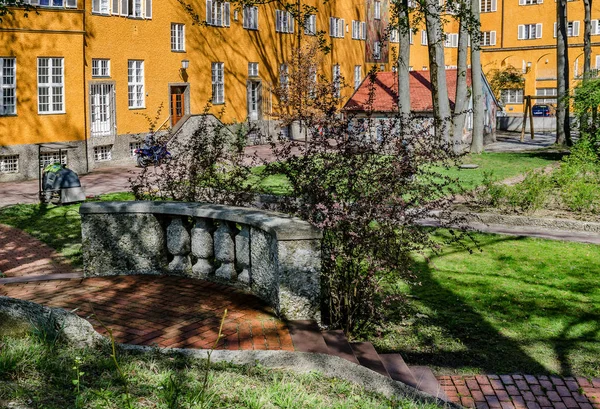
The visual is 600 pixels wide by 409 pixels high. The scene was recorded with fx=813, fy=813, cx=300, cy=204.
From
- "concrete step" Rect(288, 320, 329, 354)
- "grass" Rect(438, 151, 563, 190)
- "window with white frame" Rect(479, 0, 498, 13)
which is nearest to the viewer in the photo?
"concrete step" Rect(288, 320, 329, 354)

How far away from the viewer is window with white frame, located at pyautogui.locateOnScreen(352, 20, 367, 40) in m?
53.8

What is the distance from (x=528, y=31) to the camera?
65.8 meters

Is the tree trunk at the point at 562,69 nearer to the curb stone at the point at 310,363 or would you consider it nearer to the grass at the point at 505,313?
the grass at the point at 505,313

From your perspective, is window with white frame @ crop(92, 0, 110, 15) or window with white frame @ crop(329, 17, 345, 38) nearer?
window with white frame @ crop(92, 0, 110, 15)

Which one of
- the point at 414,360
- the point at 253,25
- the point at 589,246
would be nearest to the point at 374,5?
the point at 253,25

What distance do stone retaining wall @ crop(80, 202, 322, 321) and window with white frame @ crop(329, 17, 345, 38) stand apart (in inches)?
1676

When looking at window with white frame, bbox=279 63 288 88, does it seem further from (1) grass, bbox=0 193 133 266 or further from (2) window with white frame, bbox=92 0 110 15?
(1) grass, bbox=0 193 133 266

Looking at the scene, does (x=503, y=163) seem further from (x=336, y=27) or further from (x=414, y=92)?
(x=336, y=27)

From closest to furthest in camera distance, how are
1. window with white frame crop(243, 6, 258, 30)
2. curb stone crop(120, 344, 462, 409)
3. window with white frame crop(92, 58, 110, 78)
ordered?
1. curb stone crop(120, 344, 462, 409)
2. window with white frame crop(92, 58, 110, 78)
3. window with white frame crop(243, 6, 258, 30)

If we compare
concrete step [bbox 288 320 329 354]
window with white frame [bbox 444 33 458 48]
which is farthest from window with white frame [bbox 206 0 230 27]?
window with white frame [bbox 444 33 458 48]

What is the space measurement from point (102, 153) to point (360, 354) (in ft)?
83.8

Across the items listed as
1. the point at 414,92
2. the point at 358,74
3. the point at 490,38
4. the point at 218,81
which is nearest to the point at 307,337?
the point at 218,81

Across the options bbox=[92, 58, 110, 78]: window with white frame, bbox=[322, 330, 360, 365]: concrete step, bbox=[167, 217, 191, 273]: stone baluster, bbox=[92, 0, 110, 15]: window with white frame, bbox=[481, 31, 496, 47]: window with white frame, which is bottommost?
bbox=[322, 330, 360, 365]: concrete step

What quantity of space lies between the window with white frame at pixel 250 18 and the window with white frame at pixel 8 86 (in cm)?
1557
